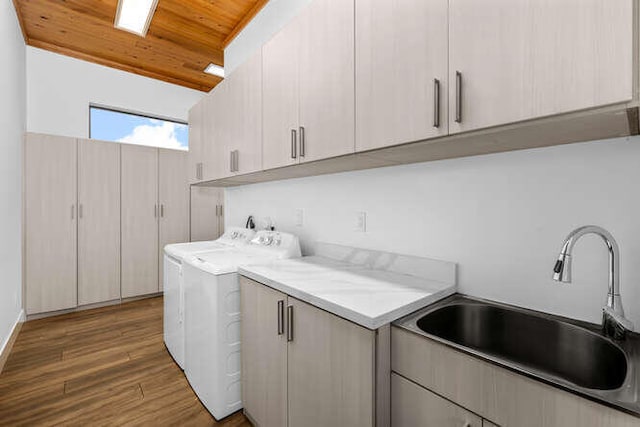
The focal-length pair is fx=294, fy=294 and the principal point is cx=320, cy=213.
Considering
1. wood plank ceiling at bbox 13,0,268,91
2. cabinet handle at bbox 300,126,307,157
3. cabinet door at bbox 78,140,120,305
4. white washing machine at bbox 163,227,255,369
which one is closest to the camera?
cabinet handle at bbox 300,126,307,157

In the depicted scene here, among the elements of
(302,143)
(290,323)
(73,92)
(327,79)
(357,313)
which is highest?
(73,92)

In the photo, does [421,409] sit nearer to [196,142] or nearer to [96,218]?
[196,142]

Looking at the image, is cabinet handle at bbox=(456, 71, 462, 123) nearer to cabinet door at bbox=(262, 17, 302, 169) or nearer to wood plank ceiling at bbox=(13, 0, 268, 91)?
cabinet door at bbox=(262, 17, 302, 169)

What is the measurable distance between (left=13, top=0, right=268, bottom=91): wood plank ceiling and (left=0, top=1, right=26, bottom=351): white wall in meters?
0.27

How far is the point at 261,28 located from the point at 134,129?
2.78m

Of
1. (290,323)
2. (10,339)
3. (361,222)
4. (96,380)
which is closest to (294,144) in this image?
(361,222)

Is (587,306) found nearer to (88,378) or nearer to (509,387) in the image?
(509,387)

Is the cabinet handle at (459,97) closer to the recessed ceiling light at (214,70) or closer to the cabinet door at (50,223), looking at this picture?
the recessed ceiling light at (214,70)

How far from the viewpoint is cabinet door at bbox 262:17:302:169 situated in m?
1.58

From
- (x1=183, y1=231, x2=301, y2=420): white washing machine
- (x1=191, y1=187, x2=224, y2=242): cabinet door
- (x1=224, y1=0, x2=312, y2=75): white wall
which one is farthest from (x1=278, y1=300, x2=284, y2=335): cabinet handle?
(x1=191, y1=187, x2=224, y2=242): cabinet door

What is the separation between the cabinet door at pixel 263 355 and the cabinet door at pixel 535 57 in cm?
106

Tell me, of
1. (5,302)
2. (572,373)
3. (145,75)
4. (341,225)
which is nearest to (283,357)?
(341,225)

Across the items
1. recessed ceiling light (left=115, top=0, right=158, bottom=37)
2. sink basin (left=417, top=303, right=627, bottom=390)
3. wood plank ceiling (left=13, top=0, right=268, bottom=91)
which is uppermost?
wood plank ceiling (left=13, top=0, right=268, bottom=91)

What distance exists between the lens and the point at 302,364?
1.22 m
